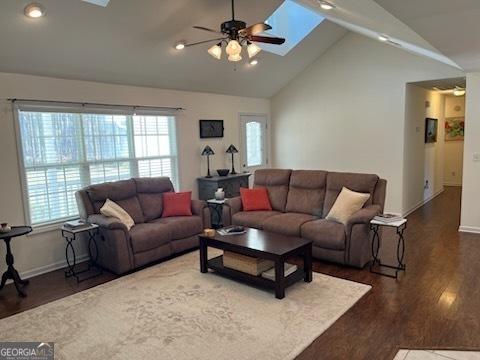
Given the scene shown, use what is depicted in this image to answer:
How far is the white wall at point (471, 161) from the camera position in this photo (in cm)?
501

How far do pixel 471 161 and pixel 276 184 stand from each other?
2.84 m

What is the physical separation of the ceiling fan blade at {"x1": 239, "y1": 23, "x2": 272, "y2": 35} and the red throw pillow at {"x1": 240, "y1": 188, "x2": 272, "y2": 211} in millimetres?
2407

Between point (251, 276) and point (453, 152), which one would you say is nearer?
point (251, 276)

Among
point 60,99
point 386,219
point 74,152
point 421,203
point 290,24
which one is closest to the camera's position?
point 386,219

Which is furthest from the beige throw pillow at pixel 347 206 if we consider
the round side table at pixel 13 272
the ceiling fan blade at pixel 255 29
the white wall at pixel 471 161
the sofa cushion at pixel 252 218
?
the round side table at pixel 13 272

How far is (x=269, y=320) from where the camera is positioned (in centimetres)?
297

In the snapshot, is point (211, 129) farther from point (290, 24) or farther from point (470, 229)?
point (470, 229)

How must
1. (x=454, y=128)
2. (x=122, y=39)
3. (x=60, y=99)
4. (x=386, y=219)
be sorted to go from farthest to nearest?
(x=454, y=128) < (x=60, y=99) < (x=122, y=39) < (x=386, y=219)

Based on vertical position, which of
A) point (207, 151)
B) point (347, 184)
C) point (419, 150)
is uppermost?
point (207, 151)

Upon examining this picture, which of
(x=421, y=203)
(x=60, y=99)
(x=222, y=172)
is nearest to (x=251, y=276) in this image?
(x=222, y=172)

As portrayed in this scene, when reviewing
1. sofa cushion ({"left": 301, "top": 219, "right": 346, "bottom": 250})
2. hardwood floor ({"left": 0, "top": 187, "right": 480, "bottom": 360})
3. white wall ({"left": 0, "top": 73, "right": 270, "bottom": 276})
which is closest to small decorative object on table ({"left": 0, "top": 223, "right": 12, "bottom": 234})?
white wall ({"left": 0, "top": 73, "right": 270, "bottom": 276})

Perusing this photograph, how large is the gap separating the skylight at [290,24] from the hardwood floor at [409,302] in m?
3.56

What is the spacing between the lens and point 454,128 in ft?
29.7

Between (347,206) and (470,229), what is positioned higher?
(347,206)
